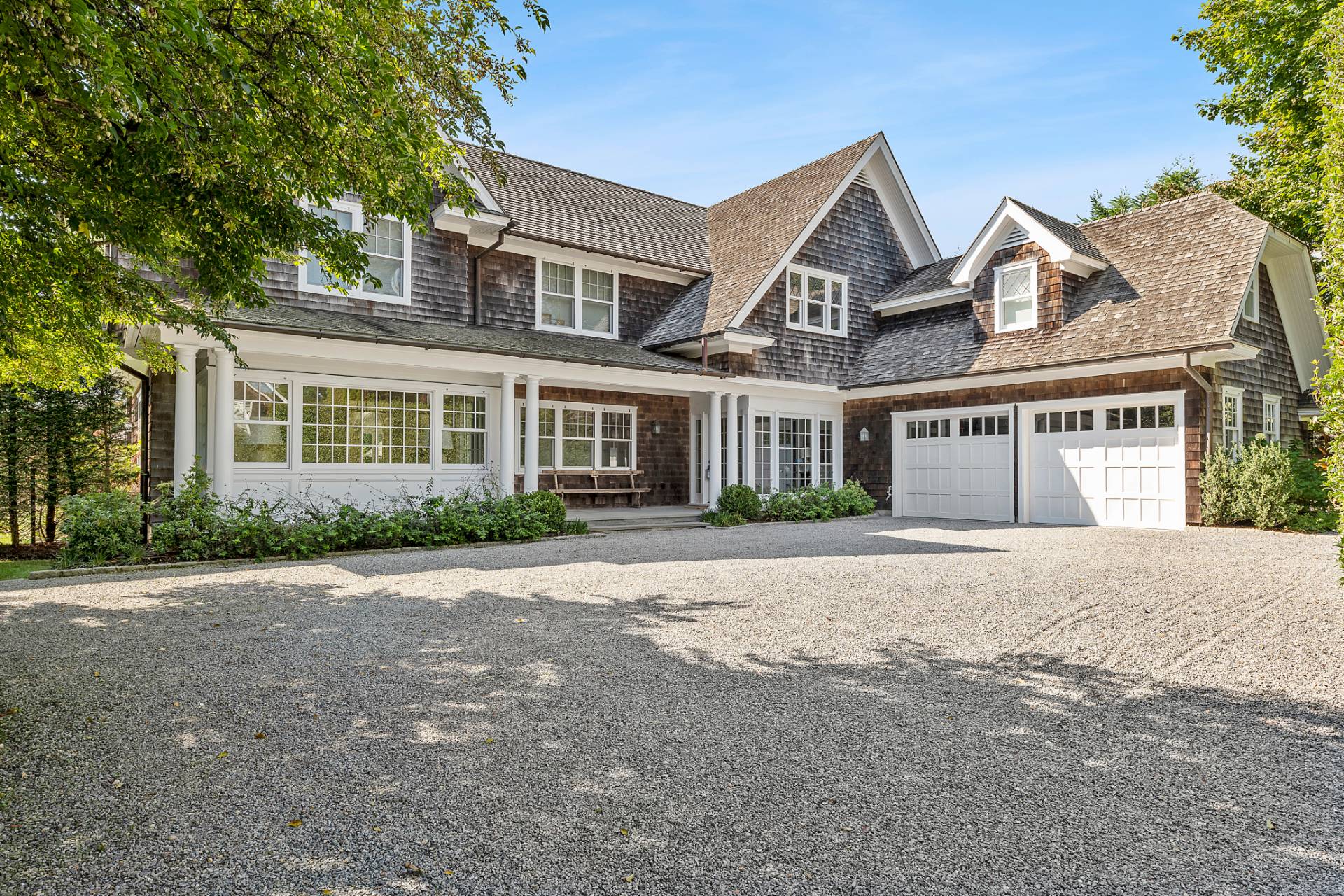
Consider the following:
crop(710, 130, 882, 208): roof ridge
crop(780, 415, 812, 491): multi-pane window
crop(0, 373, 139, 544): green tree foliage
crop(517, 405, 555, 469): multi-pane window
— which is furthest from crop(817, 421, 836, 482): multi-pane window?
crop(0, 373, 139, 544): green tree foliage

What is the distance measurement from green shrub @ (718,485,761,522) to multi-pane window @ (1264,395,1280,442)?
10.2 m

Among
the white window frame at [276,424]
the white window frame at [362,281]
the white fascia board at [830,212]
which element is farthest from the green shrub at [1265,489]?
the white window frame at [276,424]

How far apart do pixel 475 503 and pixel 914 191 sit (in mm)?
14554

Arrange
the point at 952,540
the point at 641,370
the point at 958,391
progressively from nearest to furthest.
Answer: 1. the point at 952,540
2. the point at 641,370
3. the point at 958,391

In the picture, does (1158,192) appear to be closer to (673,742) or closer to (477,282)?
(477,282)

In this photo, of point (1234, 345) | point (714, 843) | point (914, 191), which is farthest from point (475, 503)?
point (914, 191)

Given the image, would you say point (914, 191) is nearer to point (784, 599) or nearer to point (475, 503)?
point (475, 503)

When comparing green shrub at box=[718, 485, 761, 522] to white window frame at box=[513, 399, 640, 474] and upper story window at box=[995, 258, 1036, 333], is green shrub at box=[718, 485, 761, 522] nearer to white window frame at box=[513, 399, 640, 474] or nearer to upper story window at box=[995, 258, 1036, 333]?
white window frame at box=[513, 399, 640, 474]

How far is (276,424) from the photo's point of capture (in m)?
12.9

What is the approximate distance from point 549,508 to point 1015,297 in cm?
1086

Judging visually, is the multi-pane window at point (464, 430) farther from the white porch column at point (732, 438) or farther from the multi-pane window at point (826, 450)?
the multi-pane window at point (826, 450)

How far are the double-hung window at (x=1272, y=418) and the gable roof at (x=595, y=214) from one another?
39.8 feet

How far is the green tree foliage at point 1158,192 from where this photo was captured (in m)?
28.8

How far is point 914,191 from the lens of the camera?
66.2 feet
